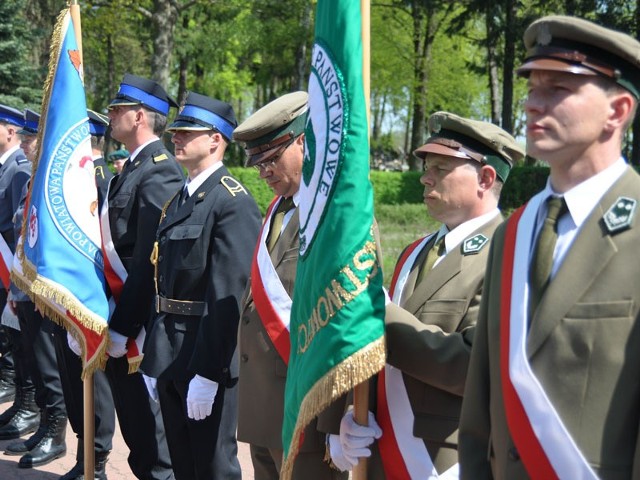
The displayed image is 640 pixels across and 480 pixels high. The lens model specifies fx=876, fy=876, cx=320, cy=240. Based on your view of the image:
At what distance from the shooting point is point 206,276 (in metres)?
4.38

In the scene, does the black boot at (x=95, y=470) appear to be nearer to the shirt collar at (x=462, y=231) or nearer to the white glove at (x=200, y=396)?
the white glove at (x=200, y=396)

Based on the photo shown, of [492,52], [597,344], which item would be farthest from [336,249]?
[492,52]

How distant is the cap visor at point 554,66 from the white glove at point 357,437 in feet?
4.38

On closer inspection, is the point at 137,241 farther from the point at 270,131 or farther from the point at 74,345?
the point at 270,131

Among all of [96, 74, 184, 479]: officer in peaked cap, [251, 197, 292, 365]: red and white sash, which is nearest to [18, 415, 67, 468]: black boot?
[96, 74, 184, 479]: officer in peaked cap

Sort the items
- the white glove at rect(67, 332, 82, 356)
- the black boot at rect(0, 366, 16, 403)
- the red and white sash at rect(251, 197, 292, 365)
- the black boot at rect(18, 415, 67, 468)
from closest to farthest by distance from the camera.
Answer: the red and white sash at rect(251, 197, 292, 365) < the white glove at rect(67, 332, 82, 356) < the black boot at rect(18, 415, 67, 468) < the black boot at rect(0, 366, 16, 403)

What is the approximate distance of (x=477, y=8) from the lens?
24.3 m

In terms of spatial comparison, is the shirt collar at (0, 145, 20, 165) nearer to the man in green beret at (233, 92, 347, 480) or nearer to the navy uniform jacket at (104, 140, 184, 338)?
the navy uniform jacket at (104, 140, 184, 338)

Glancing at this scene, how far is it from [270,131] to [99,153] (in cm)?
291

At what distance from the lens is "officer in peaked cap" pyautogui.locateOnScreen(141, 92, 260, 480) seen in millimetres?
4211

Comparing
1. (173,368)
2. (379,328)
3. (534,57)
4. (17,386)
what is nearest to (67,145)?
(173,368)

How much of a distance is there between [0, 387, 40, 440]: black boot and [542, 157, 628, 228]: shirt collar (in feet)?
18.9

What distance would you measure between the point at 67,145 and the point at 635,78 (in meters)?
3.96

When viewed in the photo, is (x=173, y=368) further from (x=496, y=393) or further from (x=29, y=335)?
(x=29, y=335)
